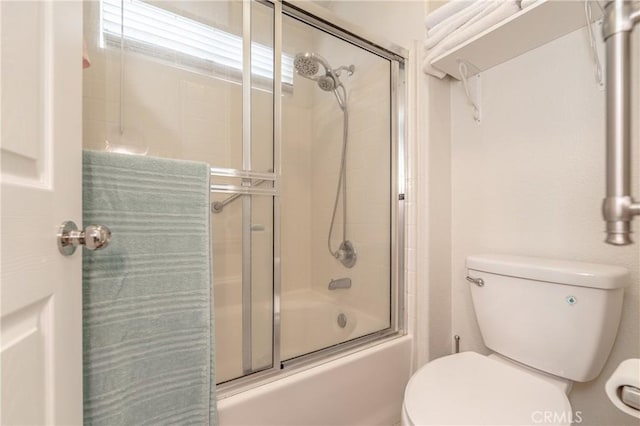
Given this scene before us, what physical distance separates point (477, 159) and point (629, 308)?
2.24 feet

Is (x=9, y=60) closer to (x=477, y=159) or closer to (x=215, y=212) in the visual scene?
(x=215, y=212)

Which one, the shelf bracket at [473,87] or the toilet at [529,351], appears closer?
the toilet at [529,351]

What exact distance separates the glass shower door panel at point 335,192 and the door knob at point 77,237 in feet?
2.59

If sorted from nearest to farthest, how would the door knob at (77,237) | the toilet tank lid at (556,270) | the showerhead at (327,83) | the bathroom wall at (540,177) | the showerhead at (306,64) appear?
the door knob at (77,237) → the toilet tank lid at (556,270) → the bathroom wall at (540,177) → the showerhead at (306,64) → the showerhead at (327,83)

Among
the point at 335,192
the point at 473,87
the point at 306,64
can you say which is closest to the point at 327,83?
the point at 306,64

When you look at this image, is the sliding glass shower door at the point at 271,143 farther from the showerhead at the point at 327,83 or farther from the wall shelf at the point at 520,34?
the wall shelf at the point at 520,34

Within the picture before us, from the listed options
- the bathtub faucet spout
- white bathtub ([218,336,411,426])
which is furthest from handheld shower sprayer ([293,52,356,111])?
white bathtub ([218,336,411,426])

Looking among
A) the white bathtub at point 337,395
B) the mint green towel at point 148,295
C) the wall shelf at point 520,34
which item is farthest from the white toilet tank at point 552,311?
the mint green towel at point 148,295

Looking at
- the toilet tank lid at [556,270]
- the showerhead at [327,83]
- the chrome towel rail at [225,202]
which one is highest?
the showerhead at [327,83]

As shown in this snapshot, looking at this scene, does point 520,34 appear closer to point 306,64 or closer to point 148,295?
point 306,64

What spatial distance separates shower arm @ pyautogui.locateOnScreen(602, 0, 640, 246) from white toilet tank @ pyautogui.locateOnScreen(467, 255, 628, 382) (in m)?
0.65

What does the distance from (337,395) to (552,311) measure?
0.75 meters

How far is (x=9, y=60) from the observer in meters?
0.36

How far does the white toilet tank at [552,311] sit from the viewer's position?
0.79 metres
